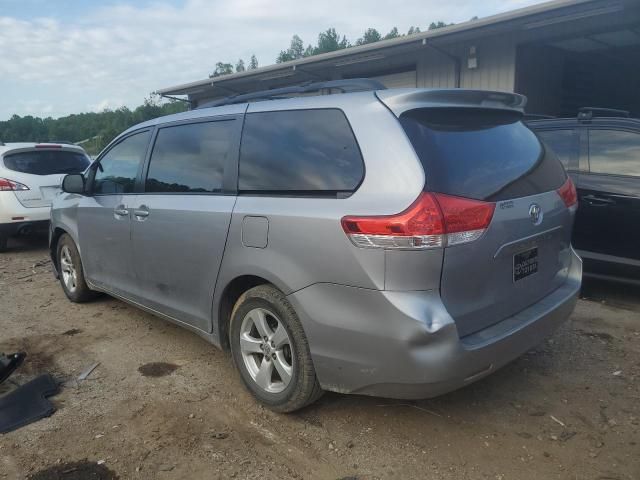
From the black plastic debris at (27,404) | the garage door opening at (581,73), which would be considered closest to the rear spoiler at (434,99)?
the black plastic debris at (27,404)

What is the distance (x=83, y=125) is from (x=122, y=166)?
→ 40.4m

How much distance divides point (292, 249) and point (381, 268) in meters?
0.55

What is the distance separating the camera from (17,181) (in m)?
8.03

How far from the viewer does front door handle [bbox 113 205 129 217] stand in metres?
4.23

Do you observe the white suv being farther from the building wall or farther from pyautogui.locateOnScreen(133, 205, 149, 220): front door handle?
the building wall

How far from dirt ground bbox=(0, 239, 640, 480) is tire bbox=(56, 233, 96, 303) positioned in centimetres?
102

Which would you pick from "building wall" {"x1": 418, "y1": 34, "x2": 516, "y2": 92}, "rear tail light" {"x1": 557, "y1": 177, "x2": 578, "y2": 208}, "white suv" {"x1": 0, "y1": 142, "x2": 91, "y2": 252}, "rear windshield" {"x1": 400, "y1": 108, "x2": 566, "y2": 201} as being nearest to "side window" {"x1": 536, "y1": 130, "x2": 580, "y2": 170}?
"rear tail light" {"x1": 557, "y1": 177, "x2": 578, "y2": 208}

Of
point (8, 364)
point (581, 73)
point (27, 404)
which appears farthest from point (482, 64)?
point (27, 404)

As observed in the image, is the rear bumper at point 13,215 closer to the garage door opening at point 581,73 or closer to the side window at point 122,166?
the side window at point 122,166

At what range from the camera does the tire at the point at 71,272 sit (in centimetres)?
526

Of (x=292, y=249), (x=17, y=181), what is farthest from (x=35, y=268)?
(x=292, y=249)

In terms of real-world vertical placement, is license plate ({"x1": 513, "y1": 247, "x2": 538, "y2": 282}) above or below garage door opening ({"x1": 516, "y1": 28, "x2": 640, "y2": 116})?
below

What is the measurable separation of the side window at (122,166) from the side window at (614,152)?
4.01 metres

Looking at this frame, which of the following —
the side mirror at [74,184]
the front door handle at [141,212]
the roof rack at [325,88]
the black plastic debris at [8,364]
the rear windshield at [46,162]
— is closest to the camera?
the roof rack at [325,88]
